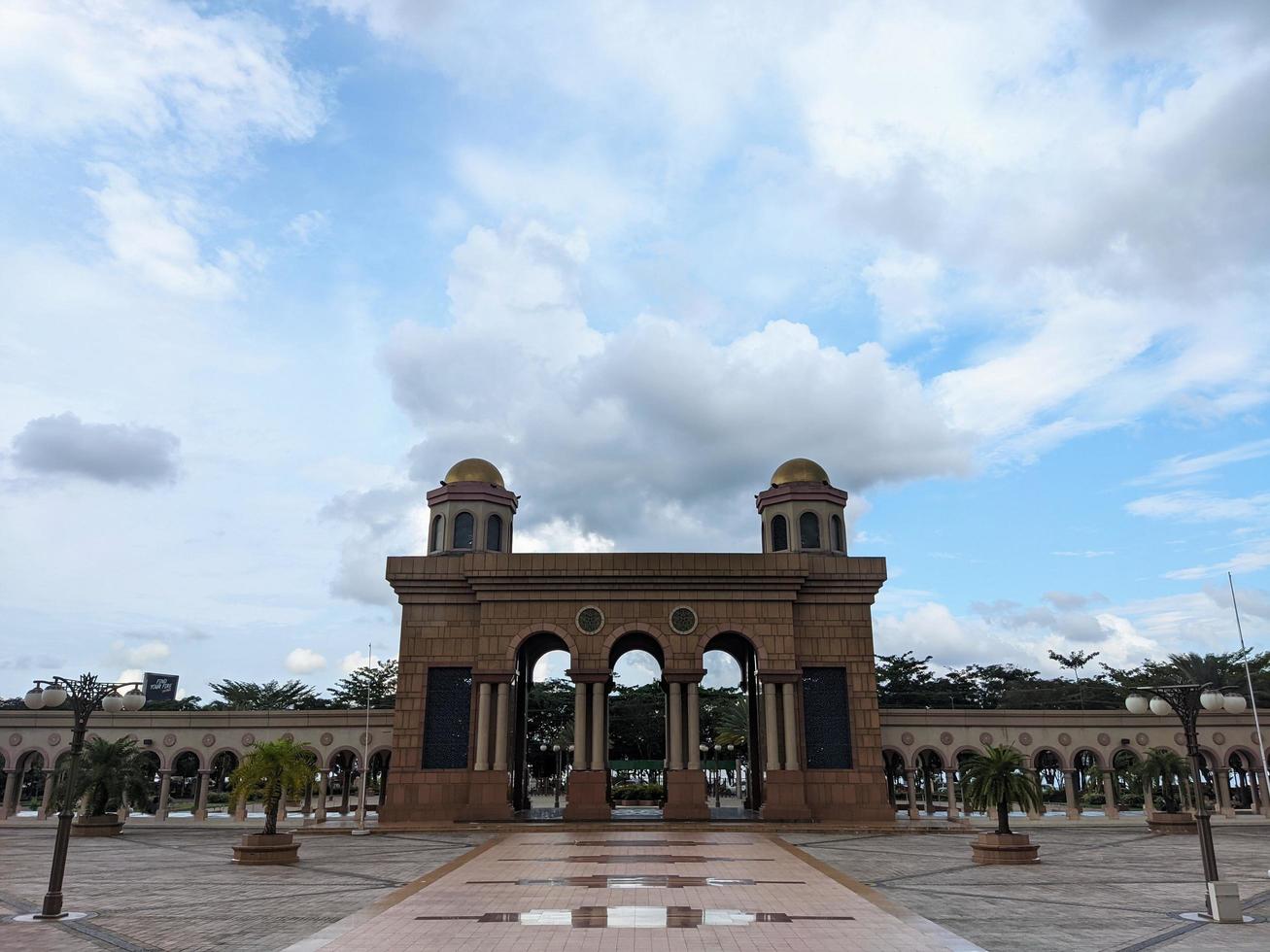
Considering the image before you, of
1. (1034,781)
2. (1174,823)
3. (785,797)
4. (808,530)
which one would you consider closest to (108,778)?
(785,797)

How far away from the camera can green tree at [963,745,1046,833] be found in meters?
20.5

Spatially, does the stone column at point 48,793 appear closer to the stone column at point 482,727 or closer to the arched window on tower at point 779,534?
the stone column at point 482,727

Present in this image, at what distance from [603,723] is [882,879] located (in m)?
13.8

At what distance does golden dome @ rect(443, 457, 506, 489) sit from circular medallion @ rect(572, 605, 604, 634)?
6.27 meters

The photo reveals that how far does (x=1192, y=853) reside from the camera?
21.3 m

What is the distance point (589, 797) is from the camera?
28641 millimetres

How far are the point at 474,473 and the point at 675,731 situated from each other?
1174 cm

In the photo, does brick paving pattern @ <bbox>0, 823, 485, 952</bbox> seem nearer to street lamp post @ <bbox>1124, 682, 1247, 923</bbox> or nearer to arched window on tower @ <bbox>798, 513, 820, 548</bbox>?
street lamp post @ <bbox>1124, 682, 1247, 923</bbox>

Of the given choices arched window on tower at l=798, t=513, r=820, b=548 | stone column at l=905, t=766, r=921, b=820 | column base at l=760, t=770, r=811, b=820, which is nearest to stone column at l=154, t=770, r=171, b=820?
column base at l=760, t=770, r=811, b=820

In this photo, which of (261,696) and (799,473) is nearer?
(799,473)

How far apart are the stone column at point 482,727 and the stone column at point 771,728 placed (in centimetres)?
904

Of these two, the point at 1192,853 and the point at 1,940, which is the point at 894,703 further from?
the point at 1,940

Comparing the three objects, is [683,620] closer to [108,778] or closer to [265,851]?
[265,851]

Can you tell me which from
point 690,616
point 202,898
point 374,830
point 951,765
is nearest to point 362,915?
point 202,898
